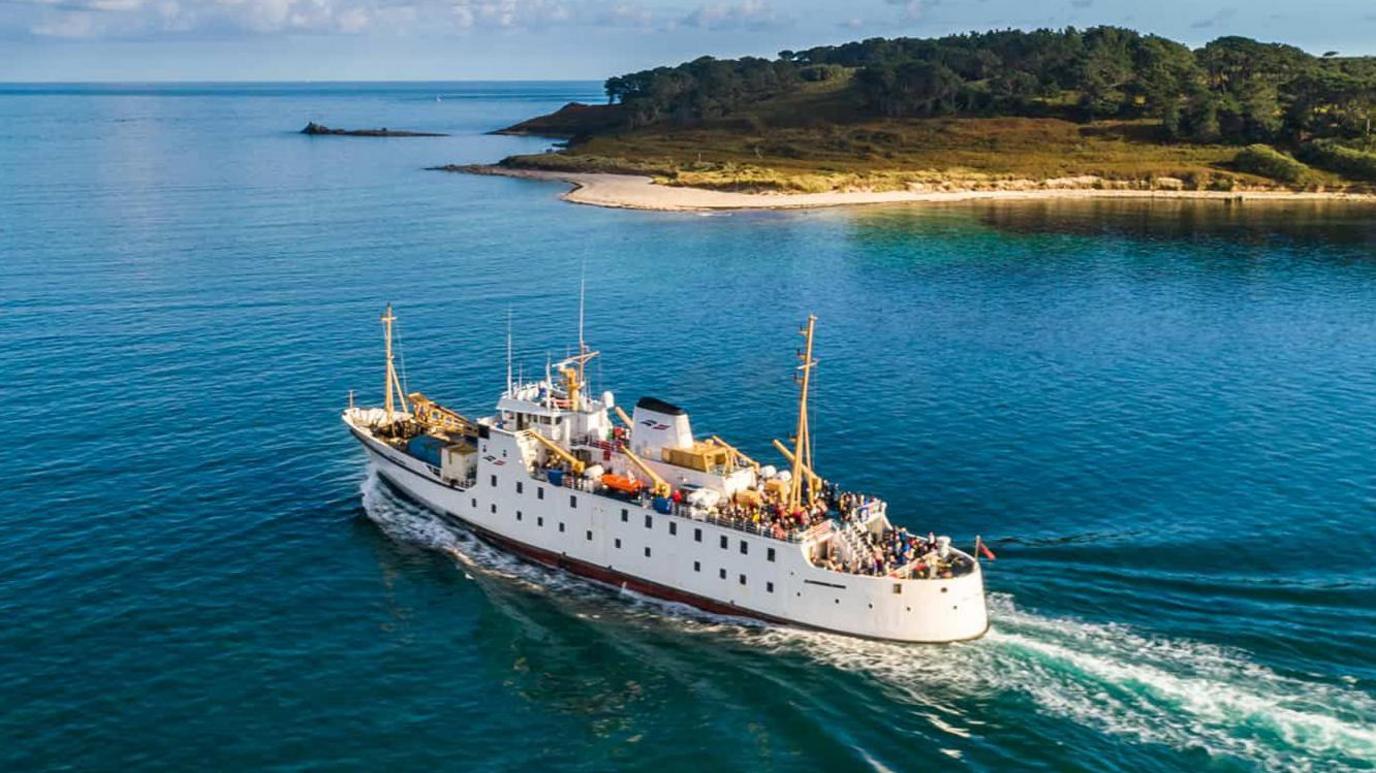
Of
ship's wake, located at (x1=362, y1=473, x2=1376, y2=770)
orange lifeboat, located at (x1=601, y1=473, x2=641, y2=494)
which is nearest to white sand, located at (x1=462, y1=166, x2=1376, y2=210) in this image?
orange lifeboat, located at (x1=601, y1=473, x2=641, y2=494)

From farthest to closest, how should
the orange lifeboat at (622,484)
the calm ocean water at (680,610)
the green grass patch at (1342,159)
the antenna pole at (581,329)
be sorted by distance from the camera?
the green grass patch at (1342,159) → the antenna pole at (581,329) → the orange lifeboat at (622,484) → the calm ocean water at (680,610)

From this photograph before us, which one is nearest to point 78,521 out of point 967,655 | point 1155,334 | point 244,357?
point 244,357

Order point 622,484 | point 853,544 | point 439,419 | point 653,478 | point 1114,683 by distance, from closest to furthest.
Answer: point 1114,683, point 853,544, point 653,478, point 622,484, point 439,419

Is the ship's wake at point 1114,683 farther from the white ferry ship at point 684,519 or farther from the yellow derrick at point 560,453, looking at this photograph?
the yellow derrick at point 560,453

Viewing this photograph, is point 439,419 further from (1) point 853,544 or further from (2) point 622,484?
(1) point 853,544

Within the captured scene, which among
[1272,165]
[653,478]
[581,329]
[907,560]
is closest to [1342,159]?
[1272,165]

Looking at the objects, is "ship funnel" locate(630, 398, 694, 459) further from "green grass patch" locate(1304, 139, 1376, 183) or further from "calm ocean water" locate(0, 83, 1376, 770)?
"green grass patch" locate(1304, 139, 1376, 183)

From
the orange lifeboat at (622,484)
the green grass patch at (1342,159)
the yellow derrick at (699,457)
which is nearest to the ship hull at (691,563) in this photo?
the orange lifeboat at (622,484)
